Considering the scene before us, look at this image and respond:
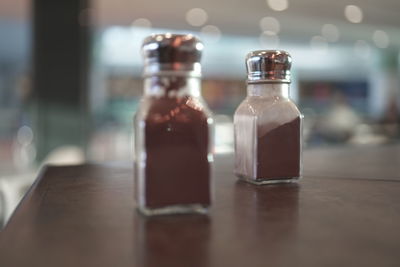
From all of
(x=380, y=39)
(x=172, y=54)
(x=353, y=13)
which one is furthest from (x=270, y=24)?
(x=172, y=54)

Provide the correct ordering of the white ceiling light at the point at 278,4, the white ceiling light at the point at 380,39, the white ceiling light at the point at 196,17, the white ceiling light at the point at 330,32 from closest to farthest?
the white ceiling light at the point at 278,4, the white ceiling light at the point at 196,17, the white ceiling light at the point at 330,32, the white ceiling light at the point at 380,39

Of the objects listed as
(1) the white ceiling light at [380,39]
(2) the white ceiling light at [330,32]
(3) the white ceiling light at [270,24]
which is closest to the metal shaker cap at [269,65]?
(3) the white ceiling light at [270,24]

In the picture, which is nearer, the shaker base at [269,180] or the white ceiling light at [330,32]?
the shaker base at [269,180]

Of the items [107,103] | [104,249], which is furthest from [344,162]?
[107,103]

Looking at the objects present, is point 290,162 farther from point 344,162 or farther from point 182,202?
point 344,162

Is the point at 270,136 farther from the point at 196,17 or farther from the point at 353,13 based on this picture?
the point at 353,13

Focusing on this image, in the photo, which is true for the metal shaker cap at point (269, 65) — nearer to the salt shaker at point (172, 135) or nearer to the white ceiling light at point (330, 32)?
the salt shaker at point (172, 135)
